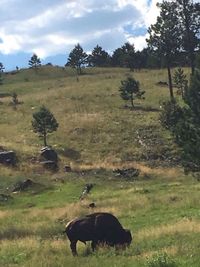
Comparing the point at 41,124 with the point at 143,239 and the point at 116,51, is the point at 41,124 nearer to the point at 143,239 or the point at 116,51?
the point at 143,239

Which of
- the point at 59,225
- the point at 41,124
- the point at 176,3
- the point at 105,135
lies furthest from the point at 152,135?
the point at 59,225

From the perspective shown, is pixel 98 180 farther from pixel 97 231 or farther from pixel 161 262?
pixel 161 262

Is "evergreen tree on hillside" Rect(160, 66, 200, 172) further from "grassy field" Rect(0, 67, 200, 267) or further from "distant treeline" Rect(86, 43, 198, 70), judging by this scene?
"distant treeline" Rect(86, 43, 198, 70)

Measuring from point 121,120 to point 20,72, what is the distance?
83135 millimetres

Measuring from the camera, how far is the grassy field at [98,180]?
18.6 m

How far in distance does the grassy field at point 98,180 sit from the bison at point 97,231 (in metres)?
0.45

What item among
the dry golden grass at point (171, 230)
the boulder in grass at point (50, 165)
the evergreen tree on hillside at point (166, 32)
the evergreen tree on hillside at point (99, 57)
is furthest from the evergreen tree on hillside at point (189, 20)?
the evergreen tree on hillside at point (99, 57)

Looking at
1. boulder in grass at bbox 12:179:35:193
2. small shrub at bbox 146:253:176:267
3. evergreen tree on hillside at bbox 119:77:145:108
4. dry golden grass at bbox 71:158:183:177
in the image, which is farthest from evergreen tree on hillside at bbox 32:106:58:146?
small shrub at bbox 146:253:176:267

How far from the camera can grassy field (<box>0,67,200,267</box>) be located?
18.6 meters

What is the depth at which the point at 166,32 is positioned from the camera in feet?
268

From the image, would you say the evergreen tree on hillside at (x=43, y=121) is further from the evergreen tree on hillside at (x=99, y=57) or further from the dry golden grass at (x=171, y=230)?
the evergreen tree on hillside at (x=99, y=57)

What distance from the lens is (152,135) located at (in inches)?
2844

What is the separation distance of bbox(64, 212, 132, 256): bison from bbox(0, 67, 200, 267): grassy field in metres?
0.45

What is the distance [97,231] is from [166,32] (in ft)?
219
